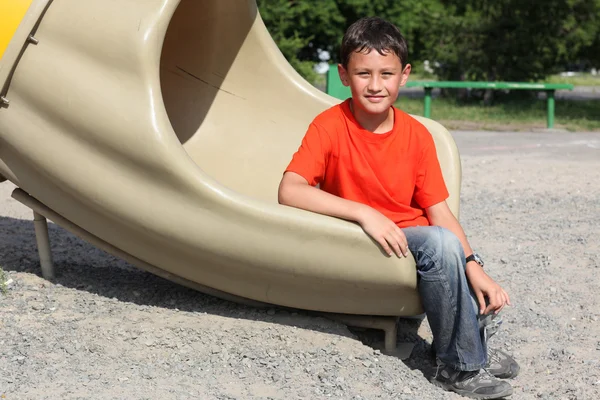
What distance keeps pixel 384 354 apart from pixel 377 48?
3.37ft

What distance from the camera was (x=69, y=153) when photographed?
9.96ft

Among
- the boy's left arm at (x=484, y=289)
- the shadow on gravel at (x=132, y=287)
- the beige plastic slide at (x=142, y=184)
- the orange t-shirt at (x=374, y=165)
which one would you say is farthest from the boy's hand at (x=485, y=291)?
the shadow on gravel at (x=132, y=287)

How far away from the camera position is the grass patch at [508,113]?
11320 mm

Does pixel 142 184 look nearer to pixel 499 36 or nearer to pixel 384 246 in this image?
pixel 384 246

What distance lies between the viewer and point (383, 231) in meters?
2.70

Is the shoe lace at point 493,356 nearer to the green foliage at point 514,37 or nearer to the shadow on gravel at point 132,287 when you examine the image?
the shadow on gravel at point 132,287

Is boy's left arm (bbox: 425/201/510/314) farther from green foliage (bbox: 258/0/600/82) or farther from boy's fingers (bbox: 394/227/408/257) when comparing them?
green foliage (bbox: 258/0/600/82)

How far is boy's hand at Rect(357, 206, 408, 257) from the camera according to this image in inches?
106

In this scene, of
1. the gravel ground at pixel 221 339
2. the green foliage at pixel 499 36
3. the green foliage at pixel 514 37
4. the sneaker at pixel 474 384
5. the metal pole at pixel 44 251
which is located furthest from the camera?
the green foliage at pixel 514 37

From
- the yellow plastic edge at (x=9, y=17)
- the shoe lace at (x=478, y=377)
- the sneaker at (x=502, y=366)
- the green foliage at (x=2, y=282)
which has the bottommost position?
the sneaker at (x=502, y=366)

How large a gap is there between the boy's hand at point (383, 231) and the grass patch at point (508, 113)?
27.5 ft

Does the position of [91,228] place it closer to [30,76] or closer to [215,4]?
[30,76]

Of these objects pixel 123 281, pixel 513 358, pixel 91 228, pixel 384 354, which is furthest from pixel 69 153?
pixel 513 358

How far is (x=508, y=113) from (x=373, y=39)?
425 inches
